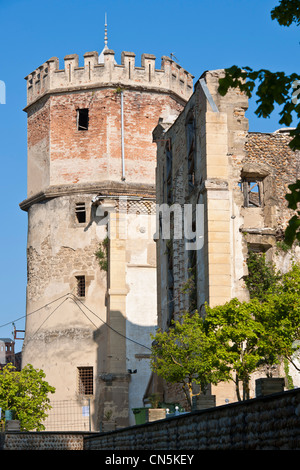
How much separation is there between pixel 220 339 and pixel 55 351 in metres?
17.1

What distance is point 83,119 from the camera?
3928 cm

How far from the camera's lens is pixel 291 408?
9.54 meters

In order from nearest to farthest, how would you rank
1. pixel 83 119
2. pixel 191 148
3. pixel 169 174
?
pixel 191 148 < pixel 169 174 < pixel 83 119

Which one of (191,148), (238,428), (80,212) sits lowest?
(238,428)

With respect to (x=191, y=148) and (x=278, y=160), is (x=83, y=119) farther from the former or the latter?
(x=278, y=160)

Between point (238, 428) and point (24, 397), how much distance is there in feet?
66.7

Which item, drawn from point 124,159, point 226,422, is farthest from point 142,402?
point 226,422

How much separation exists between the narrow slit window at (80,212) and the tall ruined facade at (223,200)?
904cm

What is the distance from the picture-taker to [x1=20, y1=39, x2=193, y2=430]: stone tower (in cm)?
3597

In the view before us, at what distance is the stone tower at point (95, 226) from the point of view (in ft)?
118

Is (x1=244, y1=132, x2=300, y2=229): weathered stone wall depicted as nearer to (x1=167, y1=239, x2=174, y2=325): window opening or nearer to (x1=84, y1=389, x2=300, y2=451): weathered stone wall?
(x1=167, y1=239, x2=174, y2=325): window opening

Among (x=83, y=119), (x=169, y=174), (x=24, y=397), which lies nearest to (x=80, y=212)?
(x=83, y=119)

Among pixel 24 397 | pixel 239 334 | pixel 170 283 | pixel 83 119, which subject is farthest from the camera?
pixel 83 119

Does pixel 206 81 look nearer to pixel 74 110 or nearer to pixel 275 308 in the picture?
pixel 275 308
